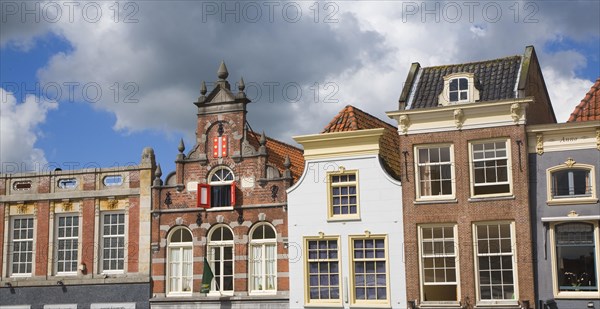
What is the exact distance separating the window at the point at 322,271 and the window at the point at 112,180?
8.05 m

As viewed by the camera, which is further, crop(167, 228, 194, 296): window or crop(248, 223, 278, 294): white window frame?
crop(167, 228, 194, 296): window

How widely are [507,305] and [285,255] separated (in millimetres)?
7868

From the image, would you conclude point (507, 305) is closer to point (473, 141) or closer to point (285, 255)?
point (473, 141)

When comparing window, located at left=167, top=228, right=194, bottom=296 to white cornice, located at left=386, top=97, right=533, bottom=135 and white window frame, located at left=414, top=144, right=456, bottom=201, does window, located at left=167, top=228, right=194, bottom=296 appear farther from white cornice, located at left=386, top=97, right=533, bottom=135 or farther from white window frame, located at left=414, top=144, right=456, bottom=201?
white cornice, located at left=386, top=97, right=533, bottom=135

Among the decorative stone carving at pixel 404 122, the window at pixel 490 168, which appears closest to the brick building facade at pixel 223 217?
the decorative stone carving at pixel 404 122

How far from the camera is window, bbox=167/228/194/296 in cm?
3172

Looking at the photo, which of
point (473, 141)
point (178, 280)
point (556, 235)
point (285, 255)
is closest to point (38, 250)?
point (178, 280)

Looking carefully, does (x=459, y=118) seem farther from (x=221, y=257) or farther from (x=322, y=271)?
(x=221, y=257)

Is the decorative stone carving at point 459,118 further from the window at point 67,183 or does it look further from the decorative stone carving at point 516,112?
the window at point 67,183

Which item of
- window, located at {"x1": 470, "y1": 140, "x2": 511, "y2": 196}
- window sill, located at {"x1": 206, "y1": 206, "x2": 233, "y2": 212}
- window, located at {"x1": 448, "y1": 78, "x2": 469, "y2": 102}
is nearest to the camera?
window, located at {"x1": 470, "y1": 140, "x2": 511, "y2": 196}

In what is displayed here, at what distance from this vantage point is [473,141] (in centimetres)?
2816

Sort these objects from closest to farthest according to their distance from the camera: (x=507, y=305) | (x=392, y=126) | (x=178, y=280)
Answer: (x=507, y=305) → (x=178, y=280) → (x=392, y=126)

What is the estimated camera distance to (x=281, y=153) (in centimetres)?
3450

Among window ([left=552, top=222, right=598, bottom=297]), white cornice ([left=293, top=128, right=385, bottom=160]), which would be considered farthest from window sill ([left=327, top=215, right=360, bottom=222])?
window ([left=552, top=222, right=598, bottom=297])
